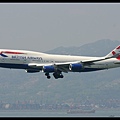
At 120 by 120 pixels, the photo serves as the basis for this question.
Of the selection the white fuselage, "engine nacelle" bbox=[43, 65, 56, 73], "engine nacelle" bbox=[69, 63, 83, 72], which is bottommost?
"engine nacelle" bbox=[69, 63, 83, 72]

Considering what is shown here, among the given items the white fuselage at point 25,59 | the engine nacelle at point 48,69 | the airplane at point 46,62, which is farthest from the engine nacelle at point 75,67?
the engine nacelle at point 48,69

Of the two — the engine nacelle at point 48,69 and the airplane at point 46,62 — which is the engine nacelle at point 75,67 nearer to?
the airplane at point 46,62

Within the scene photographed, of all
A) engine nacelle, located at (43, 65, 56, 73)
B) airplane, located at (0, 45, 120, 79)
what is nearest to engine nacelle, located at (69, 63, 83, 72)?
airplane, located at (0, 45, 120, 79)

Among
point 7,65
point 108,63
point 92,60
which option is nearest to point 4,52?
point 7,65

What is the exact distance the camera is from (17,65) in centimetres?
10338

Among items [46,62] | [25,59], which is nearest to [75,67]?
[46,62]

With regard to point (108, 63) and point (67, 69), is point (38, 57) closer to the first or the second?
point (67, 69)

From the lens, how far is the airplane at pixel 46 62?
103 m

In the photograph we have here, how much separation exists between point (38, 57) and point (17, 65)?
19.3 feet

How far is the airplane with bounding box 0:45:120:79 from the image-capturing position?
10281 centimetres

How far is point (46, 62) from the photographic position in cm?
10881

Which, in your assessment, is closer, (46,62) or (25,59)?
(25,59)

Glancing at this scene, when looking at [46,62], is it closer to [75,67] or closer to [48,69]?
[48,69]

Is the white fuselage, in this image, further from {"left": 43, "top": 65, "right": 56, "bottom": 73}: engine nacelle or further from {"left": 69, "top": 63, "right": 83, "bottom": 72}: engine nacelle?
{"left": 69, "top": 63, "right": 83, "bottom": 72}: engine nacelle
